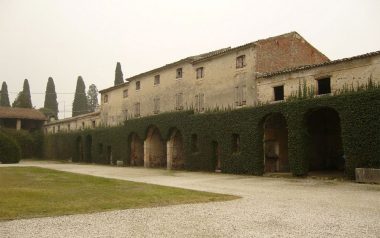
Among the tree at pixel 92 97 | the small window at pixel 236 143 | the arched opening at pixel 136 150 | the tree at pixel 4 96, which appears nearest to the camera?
the small window at pixel 236 143

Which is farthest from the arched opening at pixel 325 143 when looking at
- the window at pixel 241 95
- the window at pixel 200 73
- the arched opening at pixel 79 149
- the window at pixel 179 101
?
the arched opening at pixel 79 149

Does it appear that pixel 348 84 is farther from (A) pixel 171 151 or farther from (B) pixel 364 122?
(A) pixel 171 151

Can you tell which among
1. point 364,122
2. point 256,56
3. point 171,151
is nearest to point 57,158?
point 171,151

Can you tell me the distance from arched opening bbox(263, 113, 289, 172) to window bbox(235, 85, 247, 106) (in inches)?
126

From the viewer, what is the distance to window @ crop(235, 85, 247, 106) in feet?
102

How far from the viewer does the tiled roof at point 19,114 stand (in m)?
62.0

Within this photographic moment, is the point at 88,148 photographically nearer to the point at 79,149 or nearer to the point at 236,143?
the point at 79,149

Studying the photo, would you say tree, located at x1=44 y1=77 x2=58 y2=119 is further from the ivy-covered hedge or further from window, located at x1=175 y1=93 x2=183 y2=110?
window, located at x1=175 y1=93 x2=183 y2=110

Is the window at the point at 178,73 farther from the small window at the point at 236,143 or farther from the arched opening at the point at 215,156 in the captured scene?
the small window at the point at 236,143

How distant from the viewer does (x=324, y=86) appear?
84.6 feet

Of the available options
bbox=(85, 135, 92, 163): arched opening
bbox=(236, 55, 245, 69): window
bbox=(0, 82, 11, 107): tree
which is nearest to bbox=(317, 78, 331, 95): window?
bbox=(236, 55, 245, 69): window

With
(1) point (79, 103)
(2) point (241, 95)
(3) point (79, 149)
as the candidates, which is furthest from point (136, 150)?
(1) point (79, 103)

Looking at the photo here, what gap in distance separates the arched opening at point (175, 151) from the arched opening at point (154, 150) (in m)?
3.41

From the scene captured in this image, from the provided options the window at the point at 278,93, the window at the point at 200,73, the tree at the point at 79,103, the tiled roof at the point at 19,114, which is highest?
the tree at the point at 79,103
